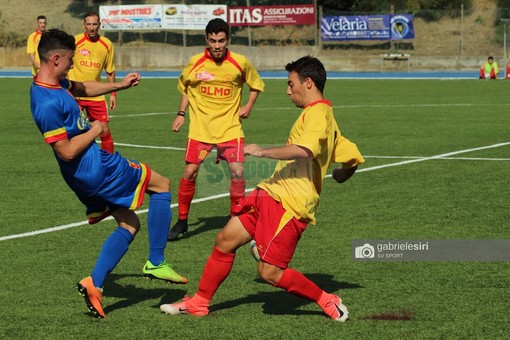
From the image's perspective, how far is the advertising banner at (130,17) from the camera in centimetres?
5484

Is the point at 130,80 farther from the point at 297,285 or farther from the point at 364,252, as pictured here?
the point at 364,252

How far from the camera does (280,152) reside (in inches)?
247

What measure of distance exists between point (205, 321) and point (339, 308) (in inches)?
34.7

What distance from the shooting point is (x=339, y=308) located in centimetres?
680

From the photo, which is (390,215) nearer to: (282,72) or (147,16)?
(282,72)

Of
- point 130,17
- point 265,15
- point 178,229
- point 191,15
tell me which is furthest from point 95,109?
point 130,17

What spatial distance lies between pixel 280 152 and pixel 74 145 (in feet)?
4.67

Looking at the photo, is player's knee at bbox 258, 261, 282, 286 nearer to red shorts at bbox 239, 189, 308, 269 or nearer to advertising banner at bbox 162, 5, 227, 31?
red shorts at bbox 239, 189, 308, 269

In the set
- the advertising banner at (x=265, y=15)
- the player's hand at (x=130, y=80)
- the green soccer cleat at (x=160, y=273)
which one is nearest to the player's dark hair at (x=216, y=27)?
the player's hand at (x=130, y=80)

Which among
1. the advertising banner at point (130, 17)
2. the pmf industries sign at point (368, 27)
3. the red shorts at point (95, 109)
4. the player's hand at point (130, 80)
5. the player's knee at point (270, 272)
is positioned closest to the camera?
the player's knee at point (270, 272)

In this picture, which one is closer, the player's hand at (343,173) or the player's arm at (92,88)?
the player's hand at (343,173)

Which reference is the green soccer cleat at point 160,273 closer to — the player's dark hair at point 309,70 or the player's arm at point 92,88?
the player's arm at point 92,88

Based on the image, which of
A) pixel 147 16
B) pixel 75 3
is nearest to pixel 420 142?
pixel 147 16

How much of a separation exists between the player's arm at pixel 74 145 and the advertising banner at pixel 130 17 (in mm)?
48536
